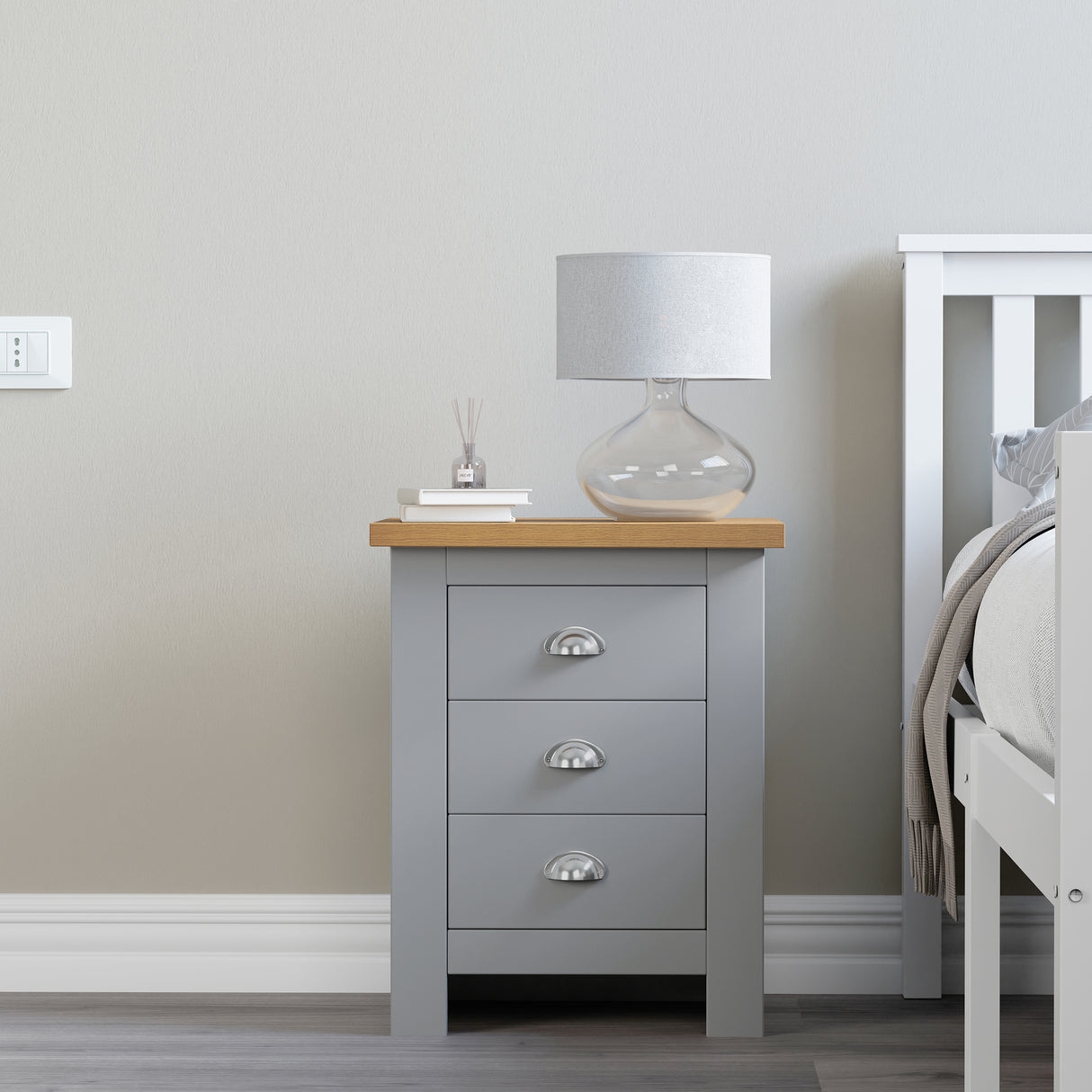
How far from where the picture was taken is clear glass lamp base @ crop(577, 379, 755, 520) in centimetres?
158

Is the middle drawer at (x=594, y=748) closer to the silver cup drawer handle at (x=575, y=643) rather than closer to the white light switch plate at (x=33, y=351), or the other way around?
the silver cup drawer handle at (x=575, y=643)

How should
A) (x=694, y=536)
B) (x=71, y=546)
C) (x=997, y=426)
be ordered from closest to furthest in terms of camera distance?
(x=694, y=536), (x=997, y=426), (x=71, y=546)

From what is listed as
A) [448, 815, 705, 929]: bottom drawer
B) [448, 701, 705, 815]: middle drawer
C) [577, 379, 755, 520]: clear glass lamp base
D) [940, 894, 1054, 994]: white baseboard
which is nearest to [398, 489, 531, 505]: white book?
[577, 379, 755, 520]: clear glass lamp base

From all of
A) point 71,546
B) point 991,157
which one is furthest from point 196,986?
point 991,157

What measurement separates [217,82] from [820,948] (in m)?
1.68

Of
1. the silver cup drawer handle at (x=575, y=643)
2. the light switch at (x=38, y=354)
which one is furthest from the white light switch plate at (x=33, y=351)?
the silver cup drawer handle at (x=575, y=643)

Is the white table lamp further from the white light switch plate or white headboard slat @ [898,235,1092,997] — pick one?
the white light switch plate

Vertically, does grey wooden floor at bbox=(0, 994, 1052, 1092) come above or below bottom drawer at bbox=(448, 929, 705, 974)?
below

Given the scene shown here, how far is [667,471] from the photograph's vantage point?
1581 mm

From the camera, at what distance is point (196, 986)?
1865 mm

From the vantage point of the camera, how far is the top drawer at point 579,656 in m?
1.57

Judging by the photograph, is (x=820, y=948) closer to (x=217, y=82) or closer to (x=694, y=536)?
(x=694, y=536)

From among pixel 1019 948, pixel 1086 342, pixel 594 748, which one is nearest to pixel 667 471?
pixel 594 748

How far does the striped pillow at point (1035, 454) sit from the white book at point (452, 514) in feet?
2.30
